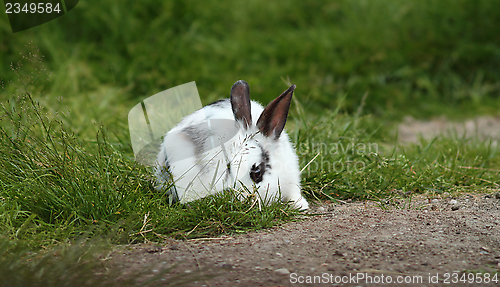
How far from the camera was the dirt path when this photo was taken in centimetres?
222

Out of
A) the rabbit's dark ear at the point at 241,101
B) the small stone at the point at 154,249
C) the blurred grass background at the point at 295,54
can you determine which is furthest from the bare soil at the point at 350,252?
the blurred grass background at the point at 295,54

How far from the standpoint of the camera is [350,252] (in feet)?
8.17

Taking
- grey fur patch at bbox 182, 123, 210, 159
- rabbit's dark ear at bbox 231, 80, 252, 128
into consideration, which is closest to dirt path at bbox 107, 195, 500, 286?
grey fur patch at bbox 182, 123, 210, 159

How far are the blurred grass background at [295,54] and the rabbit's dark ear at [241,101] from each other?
2538mm

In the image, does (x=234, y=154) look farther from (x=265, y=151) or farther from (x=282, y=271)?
(x=282, y=271)

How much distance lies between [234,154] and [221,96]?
2.91m

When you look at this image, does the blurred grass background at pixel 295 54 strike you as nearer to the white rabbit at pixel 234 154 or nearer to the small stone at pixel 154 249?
the white rabbit at pixel 234 154

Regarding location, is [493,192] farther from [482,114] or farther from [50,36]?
[50,36]

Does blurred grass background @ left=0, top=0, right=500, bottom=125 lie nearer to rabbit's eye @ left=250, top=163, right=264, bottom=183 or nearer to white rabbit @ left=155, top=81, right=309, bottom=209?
white rabbit @ left=155, top=81, right=309, bottom=209

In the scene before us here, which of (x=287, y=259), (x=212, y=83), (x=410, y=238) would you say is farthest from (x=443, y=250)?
(x=212, y=83)

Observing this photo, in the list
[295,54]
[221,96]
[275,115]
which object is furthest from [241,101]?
[295,54]

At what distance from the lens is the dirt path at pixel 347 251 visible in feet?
7.29

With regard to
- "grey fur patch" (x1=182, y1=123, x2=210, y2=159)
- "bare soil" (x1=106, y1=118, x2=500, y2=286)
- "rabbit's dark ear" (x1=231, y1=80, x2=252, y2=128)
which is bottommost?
"bare soil" (x1=106, y1=118, x2=500, y2=286)

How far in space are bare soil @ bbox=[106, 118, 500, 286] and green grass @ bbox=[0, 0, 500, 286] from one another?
0.56 feet
